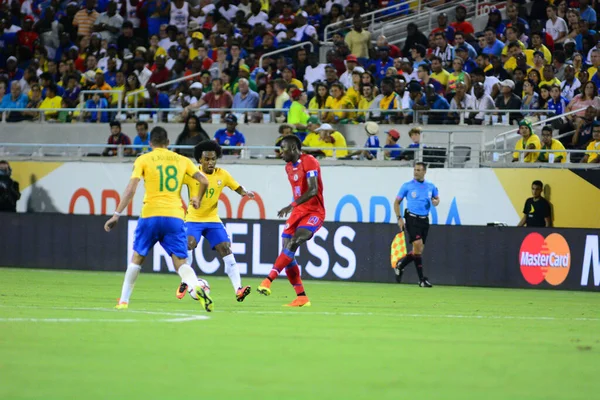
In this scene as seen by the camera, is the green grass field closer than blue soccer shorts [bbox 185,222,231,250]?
Yes

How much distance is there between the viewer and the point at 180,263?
12.8m

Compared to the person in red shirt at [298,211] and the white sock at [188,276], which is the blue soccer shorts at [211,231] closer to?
the person in red shirt at [298,211]

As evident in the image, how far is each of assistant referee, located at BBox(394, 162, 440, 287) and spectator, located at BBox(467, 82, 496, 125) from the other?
3386 mm

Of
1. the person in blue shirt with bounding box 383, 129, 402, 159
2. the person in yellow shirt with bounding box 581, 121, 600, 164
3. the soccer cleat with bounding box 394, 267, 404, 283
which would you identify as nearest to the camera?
the soccer cleat with bounding box 394, 267, 404, 283

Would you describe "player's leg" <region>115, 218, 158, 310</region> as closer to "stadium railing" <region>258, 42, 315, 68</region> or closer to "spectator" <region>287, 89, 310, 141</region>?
"spectator" <region>287, 89, 310, 141</region>

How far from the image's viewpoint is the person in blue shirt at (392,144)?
78.6 ft

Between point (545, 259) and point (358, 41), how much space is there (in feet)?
29.3

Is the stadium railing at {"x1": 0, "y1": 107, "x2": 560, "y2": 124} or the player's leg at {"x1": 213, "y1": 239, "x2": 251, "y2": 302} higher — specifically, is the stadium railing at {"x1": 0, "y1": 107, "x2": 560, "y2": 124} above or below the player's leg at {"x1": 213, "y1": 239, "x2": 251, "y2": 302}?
above

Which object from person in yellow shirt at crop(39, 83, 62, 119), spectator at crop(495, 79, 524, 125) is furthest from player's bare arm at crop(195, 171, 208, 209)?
person in yellow shirt at crop(39, 83, 62, 119)

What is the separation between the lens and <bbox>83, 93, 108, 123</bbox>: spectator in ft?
92.8

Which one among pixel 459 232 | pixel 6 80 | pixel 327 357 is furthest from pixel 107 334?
pixel 6 80

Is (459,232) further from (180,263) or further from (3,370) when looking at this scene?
(3,370)

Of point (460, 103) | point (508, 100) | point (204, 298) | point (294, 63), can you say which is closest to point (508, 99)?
point (508, 100)

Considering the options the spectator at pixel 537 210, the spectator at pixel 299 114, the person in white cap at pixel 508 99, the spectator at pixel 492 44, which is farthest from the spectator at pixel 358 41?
the spectator at pixel 537 210
